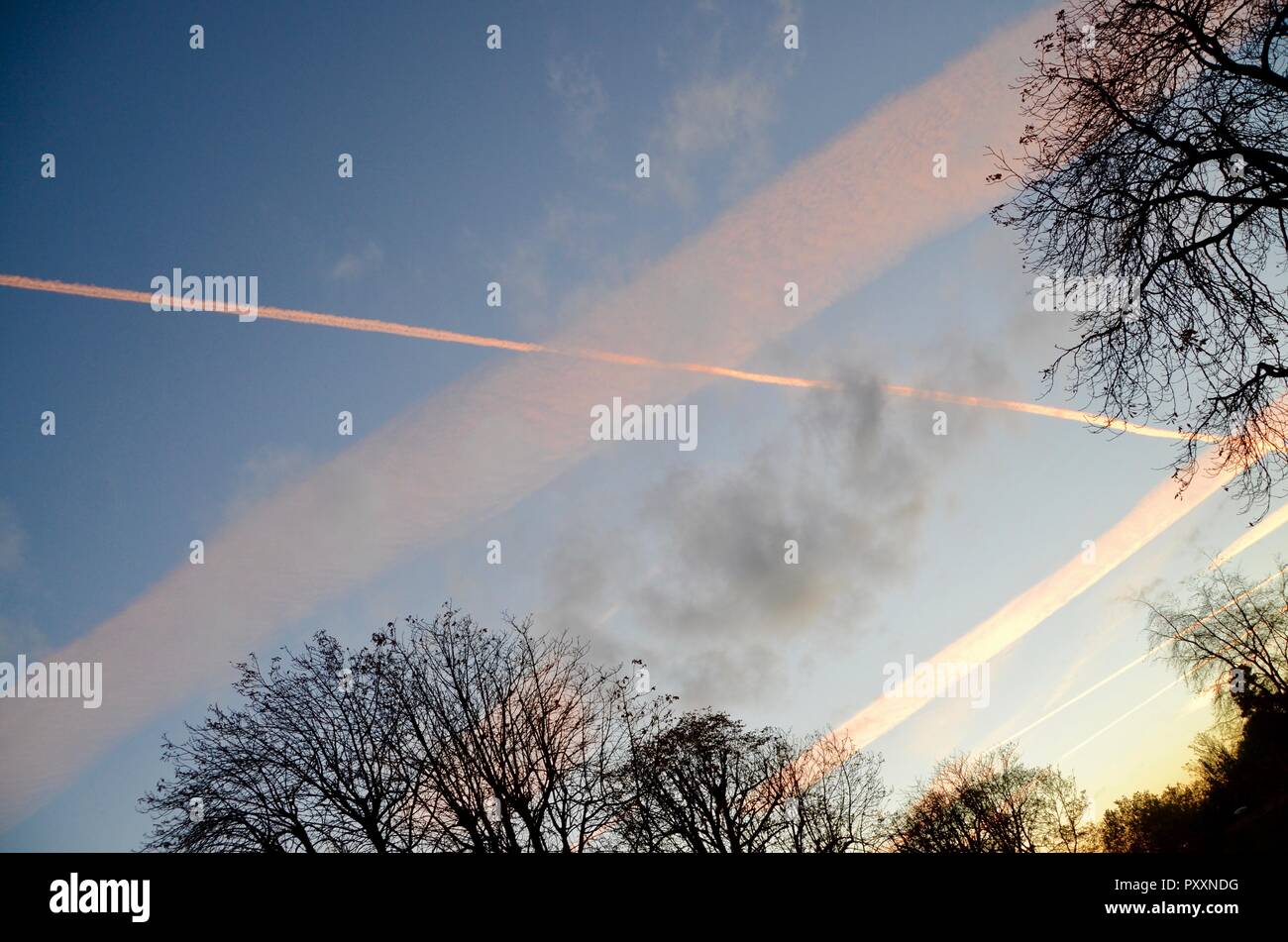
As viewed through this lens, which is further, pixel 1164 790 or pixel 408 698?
pixel 1164 790

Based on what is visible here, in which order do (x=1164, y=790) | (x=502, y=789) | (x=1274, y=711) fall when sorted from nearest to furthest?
1. (x=502, y=789)
2. (x=1274, y=711)
3. (x=1164, y=790)

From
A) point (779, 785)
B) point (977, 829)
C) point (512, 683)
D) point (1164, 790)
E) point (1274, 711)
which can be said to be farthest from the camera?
point (1164, 790)

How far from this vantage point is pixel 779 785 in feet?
110

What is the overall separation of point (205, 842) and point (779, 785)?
2565 cm
